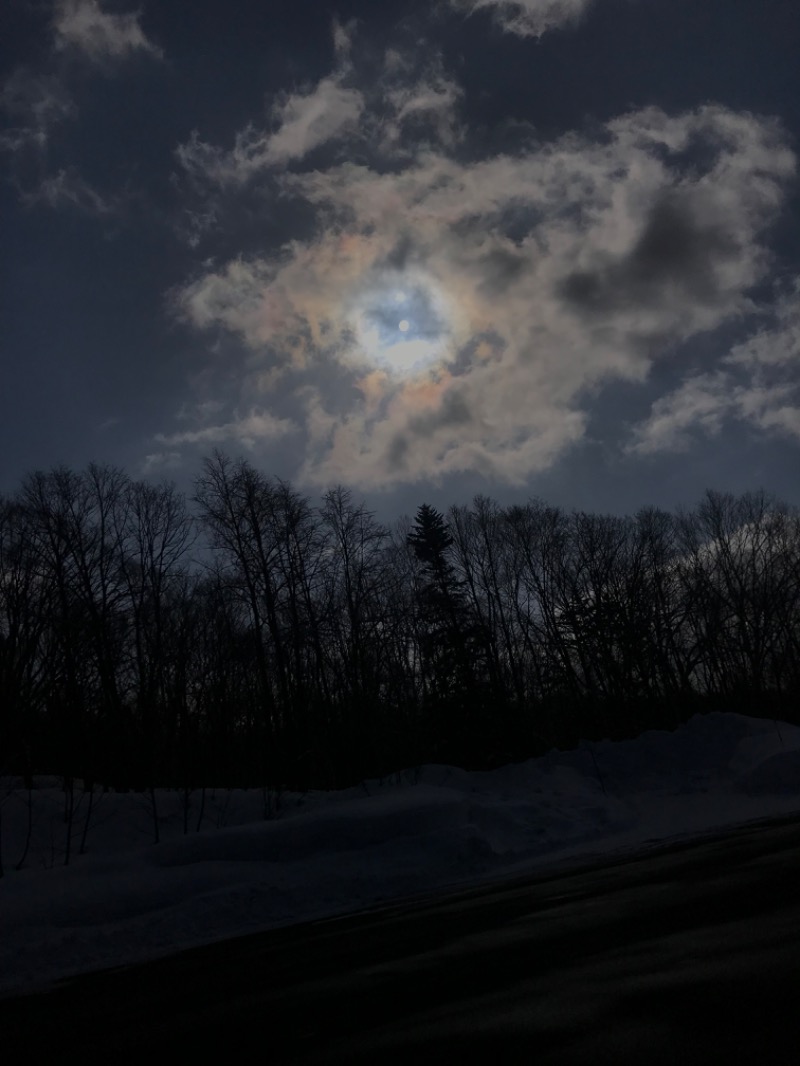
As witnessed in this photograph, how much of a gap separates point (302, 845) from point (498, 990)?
12.9 meters

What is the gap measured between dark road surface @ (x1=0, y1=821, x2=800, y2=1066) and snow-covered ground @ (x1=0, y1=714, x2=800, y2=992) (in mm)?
3425

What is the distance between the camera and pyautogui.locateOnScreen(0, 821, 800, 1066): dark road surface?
2.95m

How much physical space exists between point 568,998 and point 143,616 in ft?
89.1

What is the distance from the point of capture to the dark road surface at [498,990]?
2.95m

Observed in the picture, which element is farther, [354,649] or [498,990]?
[354,649]

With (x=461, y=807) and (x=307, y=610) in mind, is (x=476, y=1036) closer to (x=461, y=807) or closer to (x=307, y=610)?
(x=461, y=807)

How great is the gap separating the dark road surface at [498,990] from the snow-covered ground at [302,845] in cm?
342

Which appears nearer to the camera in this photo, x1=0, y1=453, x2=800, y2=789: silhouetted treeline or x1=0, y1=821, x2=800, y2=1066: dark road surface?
x1=0, y1=821, x2=800, y2=1066: dark road surface

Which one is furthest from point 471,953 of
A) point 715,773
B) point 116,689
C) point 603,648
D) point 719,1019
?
point 603,648

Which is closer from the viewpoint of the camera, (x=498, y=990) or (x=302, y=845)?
(x=498, y=990)

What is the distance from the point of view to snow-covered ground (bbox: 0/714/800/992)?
1169 cm

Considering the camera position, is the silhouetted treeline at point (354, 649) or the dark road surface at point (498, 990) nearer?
the dark road surface at point (498, 990)

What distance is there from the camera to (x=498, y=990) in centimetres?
404

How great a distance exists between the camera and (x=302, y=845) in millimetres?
16031
